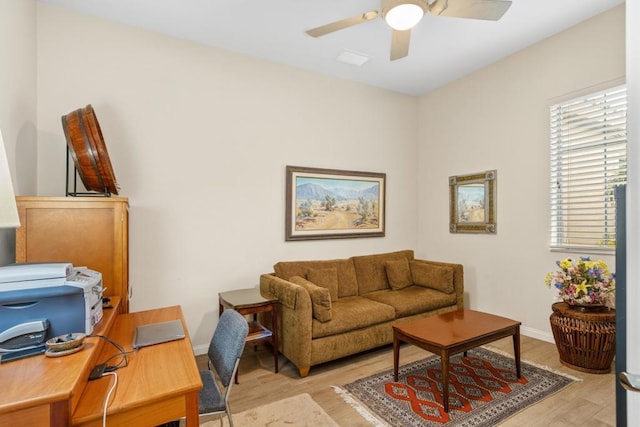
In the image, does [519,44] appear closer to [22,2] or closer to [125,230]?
[125,230]

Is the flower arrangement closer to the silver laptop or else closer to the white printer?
the silver laptop

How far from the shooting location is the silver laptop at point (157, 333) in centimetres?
166

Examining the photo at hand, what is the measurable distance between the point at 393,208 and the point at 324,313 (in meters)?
2.28

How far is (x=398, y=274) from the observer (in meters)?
3.91

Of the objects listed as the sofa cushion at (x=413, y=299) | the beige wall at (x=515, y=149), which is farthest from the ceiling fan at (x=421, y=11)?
the sofa cushion at (x=413, y=299)

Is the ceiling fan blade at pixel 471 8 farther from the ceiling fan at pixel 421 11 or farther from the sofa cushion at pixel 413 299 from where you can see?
the sofa cushion at pixel 413 299

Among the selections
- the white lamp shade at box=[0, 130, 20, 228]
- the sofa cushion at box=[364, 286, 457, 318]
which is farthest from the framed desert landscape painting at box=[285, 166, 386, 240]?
the white lamp shade at box=[0, 130, 20, 228]

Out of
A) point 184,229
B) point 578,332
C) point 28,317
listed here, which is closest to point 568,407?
point 578,332

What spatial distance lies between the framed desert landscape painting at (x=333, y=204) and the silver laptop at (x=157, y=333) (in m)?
1.87

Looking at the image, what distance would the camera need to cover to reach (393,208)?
180 inches

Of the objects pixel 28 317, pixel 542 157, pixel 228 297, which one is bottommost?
pixel 228 297

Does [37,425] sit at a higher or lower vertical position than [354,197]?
lower

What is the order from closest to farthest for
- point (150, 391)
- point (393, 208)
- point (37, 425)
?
point (37, 425)
point (150, 391)
point (393, 208)

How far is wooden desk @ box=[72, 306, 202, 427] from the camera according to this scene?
44.6 inches
